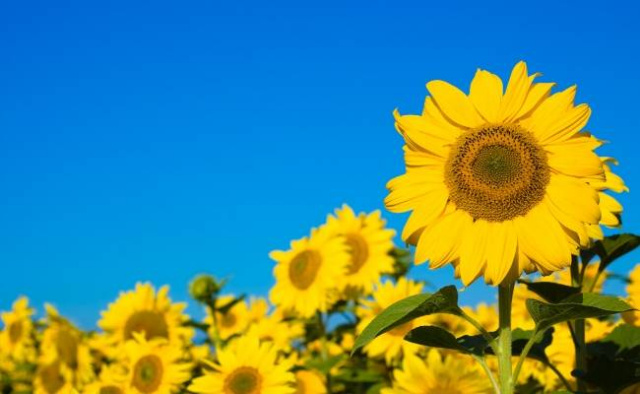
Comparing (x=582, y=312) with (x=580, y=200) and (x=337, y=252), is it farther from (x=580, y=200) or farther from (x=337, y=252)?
(x=337, y=252)

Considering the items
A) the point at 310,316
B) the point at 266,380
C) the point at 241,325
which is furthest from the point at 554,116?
the point at 241,325

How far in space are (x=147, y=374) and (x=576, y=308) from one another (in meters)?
3.55

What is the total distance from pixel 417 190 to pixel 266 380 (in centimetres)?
211

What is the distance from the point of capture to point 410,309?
297 centimetres

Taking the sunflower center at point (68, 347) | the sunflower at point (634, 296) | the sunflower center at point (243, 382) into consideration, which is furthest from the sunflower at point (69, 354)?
the sunflower at point (634, 296)

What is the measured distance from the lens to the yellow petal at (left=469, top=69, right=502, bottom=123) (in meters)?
3.18

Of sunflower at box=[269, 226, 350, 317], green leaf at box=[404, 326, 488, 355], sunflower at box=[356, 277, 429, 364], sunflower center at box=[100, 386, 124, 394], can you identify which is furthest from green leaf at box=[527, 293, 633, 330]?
sunflower at box=[269, 226, 350, 317]

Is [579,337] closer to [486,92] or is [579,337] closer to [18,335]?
[486,92]

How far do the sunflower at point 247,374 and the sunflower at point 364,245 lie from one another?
2356 mm

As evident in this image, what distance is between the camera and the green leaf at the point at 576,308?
2877 millimetres

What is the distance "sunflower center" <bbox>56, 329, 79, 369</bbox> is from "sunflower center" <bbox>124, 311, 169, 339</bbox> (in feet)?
2.53

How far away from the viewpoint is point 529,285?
3.69m

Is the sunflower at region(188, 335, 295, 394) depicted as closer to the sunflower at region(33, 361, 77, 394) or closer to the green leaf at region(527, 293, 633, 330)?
the green leaf at region(527, 293, 633, 330)

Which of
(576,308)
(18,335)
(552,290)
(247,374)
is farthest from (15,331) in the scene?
(576,308)
